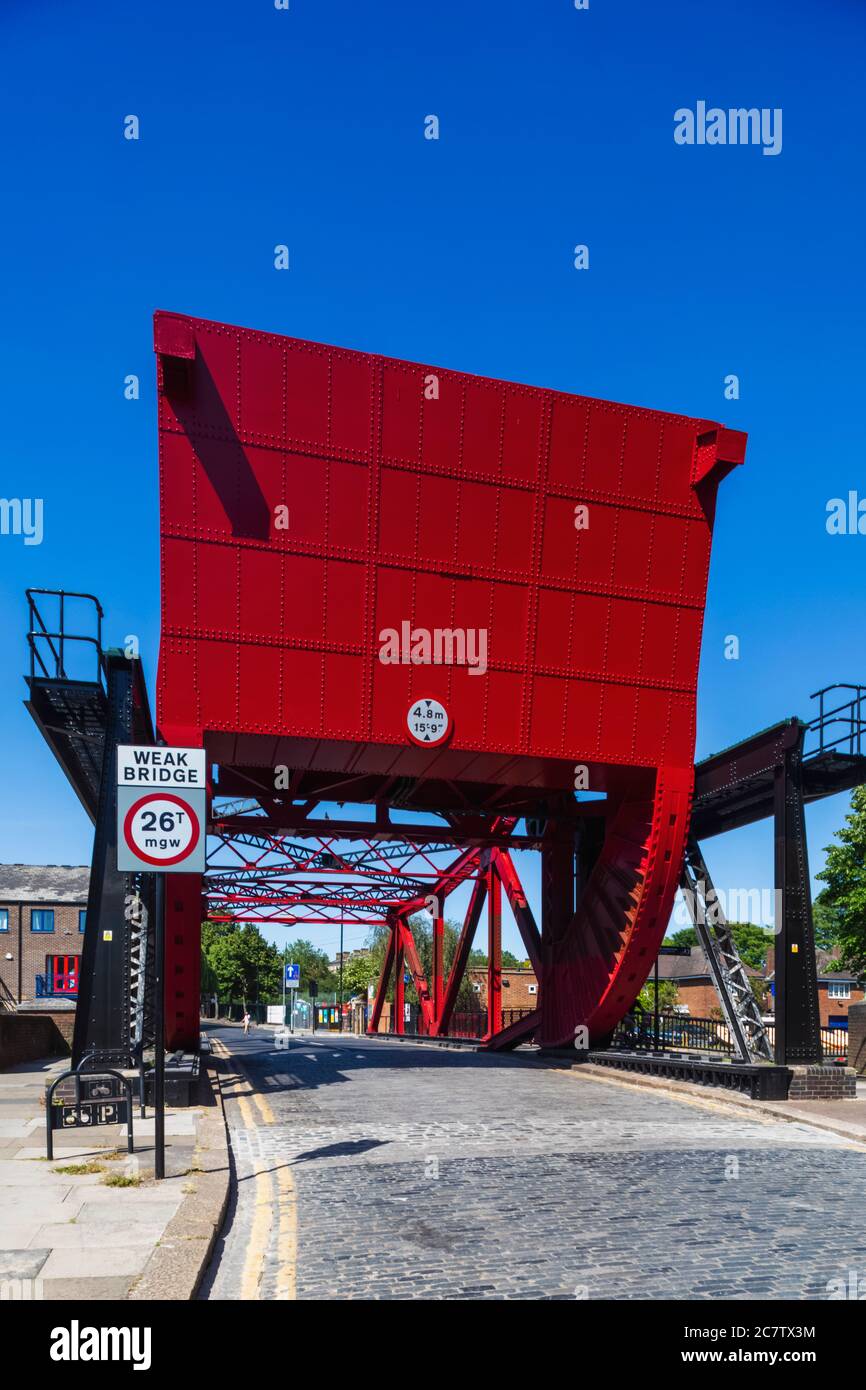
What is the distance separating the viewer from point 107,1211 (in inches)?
312

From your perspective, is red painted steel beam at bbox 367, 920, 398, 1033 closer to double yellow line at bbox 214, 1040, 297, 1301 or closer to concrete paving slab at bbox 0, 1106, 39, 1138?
concrete paving slab at bbox 0, 1106, 39, 1138

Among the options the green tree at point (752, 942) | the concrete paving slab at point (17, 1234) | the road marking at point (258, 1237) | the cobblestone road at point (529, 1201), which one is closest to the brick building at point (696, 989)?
the green tree at point (752, 942)

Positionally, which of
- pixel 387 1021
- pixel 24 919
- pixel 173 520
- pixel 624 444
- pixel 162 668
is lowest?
pixel 387 1021

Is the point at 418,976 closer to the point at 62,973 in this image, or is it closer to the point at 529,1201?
the point at 62,973

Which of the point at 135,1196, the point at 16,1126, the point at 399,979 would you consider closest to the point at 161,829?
the point at 135,1196

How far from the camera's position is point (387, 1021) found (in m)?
65.1

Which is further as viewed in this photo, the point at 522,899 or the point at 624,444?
the point at 522,899

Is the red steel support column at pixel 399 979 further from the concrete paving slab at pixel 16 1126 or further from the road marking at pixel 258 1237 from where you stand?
the road marking at pixel 258 1237

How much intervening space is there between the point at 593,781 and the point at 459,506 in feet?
19.6

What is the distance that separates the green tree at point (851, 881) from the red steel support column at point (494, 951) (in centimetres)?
913

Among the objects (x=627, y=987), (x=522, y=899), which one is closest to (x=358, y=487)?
(x=627, y=987)

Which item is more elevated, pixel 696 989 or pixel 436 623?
pixel 436 623

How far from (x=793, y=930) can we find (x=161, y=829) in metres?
12.6
